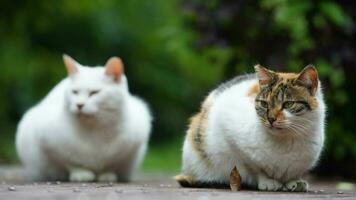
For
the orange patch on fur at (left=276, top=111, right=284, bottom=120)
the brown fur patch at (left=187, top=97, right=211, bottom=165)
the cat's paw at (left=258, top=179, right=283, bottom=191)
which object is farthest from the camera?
the brown fur patch at (left=187, top=97, right=211, bottom=165)

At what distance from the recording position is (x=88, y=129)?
588 centimetres

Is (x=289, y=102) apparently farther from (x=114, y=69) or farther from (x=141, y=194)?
(x=114, y=69)

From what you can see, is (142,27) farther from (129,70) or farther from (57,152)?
(57,152)

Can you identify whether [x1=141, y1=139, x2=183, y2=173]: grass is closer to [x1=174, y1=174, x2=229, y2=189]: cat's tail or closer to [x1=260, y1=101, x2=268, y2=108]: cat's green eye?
[x1=174, y1=174, x2=229, y2=189]: cat's tail

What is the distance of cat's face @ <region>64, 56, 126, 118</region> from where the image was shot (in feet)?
18.6

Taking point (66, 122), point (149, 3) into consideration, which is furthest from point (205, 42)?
point (149, 3)

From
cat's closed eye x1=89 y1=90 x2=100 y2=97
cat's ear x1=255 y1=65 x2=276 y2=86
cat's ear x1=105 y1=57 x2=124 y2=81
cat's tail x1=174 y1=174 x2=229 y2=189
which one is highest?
cat's ear x1=105 y1=57 x2=124 y2=81

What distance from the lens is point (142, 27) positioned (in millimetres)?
14000

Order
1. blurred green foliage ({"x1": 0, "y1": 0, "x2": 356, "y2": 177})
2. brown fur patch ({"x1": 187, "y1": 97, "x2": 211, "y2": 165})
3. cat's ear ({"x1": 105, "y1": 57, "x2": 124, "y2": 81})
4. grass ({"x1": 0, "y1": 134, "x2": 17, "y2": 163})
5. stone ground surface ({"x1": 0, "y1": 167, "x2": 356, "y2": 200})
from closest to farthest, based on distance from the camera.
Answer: stone ground surface ({"x1": 0, "y1": 167, "x2": 356, "y2": 200}) → brown fur patch ({"x1": 187, "y1": 97, "x2": 211, "y2": 165}) → cat's ear ({"x1": 105, "y1": 57, "x2": 124, "y2": 81}) → blurred green foliage ({"x1": 0, "y1": 0, "x2": 356, "y2": 177}) → grass ({"x1": 0, "y1": 134, "x2": 17, "y2": 163})

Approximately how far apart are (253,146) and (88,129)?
1.78 meters

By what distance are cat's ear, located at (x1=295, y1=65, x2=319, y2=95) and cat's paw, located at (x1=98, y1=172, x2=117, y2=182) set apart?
2.08 m

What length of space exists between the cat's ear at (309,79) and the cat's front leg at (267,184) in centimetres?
59

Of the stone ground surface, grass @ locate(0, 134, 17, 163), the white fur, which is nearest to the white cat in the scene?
the stone ground surface

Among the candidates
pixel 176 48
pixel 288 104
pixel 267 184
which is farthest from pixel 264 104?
pixel 176 48
